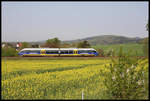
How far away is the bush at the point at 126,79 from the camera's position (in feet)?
12.9

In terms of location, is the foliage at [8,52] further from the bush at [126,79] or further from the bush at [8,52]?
the bush at [126,79]

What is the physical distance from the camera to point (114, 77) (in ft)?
13.3

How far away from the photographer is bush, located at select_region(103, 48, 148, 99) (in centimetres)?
393

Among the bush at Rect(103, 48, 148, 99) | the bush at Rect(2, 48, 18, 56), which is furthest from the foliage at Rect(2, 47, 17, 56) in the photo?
the bush at Rect(103, 48, 148, 99)

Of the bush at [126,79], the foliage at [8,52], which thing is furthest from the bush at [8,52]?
the bush at [126,79]

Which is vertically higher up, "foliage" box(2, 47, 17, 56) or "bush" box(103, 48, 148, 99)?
"foliage" box(2, 47, 17, 56)

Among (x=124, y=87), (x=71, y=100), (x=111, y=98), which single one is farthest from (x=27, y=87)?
(x=124, y=87)

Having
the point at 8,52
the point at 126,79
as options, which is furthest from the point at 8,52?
the point at 126,79

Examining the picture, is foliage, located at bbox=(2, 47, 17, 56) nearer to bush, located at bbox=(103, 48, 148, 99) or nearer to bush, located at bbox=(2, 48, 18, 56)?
bush, located at bbox=(2, 48, 18, 56)

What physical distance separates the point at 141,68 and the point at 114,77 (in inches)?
31.7

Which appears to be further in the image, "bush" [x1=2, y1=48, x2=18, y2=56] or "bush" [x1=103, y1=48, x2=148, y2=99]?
"bush" [x1=2, y1=48, x2=18, y2=56]

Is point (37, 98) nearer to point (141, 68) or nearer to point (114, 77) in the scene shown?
point (114, 77)

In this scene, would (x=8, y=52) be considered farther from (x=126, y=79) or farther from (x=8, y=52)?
(x=126, y=79)

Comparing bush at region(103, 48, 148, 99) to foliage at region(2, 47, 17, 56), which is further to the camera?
foliage at region(2, 47, 17, 56)
